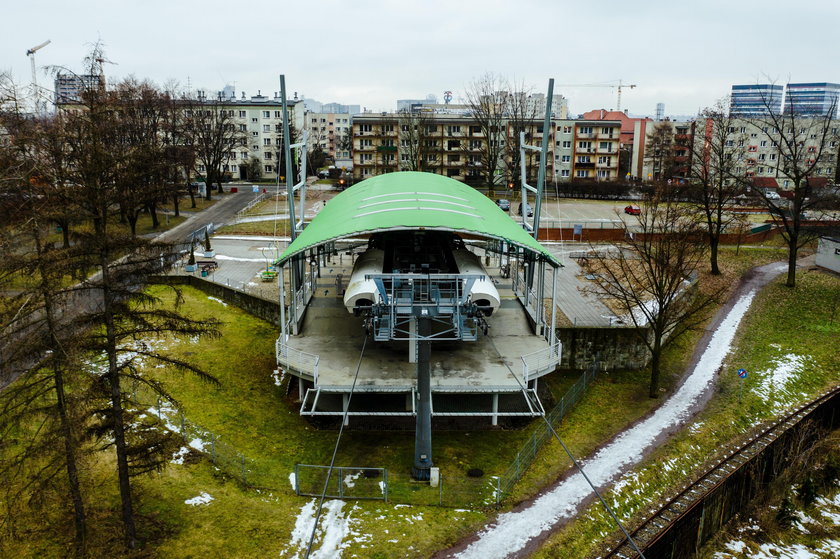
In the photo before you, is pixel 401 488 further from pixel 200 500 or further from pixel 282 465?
pixel 200 500

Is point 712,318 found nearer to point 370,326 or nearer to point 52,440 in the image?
point 370,326

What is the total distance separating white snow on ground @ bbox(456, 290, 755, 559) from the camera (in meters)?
15.1

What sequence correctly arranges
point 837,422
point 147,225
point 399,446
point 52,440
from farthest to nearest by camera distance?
1. point 147,225
2. point 837,422
3. point 399,446
4. point 52,440

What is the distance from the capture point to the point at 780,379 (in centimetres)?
2544

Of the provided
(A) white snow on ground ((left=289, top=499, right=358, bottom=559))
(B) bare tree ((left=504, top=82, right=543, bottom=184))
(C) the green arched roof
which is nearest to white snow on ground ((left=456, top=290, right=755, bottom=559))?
(A) white snow on ground ((left=289, top=499, right=358, bottom=559))

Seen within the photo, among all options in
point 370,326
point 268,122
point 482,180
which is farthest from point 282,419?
point 268,122

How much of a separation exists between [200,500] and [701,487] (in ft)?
47.2

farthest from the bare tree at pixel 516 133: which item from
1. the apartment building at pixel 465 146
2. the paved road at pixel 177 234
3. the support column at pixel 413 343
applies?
the support column at pixel 413 343

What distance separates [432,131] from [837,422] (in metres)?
61.5

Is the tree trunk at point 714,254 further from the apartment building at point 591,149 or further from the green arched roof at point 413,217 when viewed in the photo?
the apartment building at point 591,149

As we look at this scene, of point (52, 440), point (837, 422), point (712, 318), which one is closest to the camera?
point (52, 440)

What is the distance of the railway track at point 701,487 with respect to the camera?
1555 centimetres

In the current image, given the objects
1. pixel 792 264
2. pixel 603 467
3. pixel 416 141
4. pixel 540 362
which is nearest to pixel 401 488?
pixel 603 467

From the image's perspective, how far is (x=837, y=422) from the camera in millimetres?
24578
